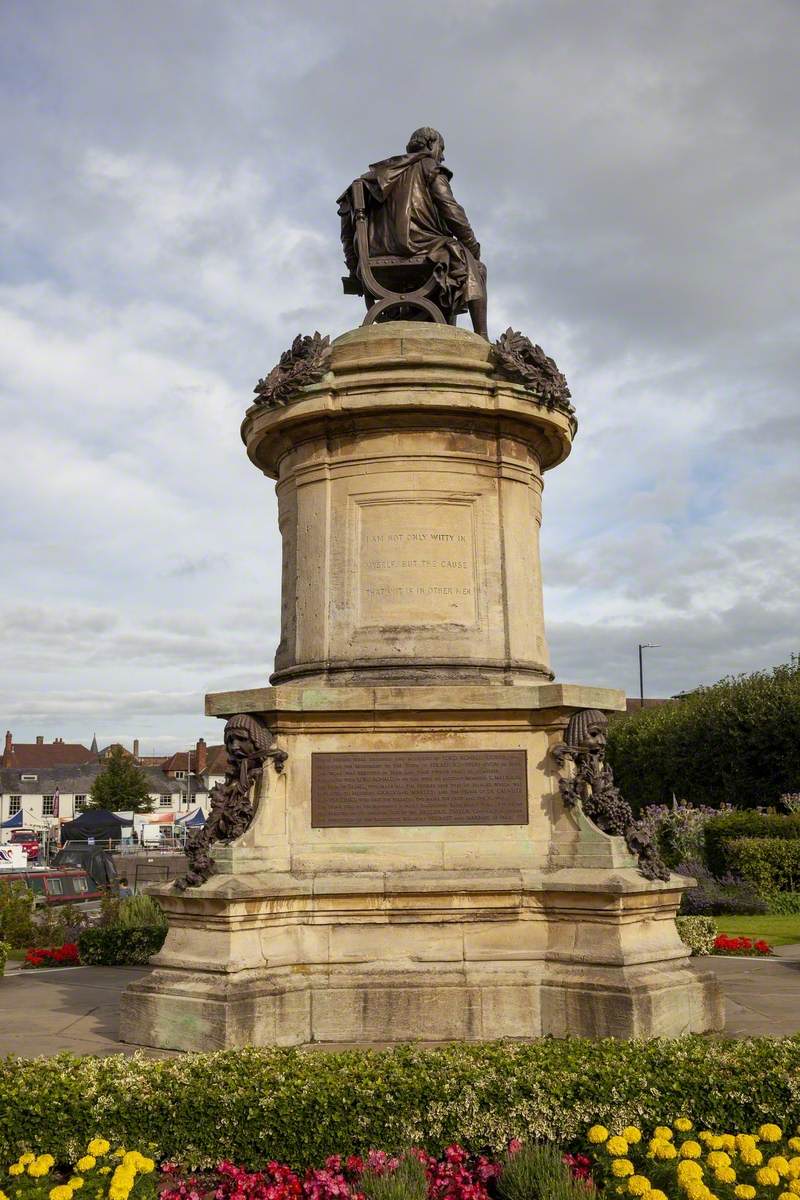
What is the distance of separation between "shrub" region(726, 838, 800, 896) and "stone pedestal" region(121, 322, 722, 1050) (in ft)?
56.8

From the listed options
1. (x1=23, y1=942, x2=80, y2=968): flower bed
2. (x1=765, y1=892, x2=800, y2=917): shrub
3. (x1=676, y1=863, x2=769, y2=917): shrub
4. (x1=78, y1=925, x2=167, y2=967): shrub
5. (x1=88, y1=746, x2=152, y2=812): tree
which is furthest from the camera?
(x1=88, y1=746, x2=152, y2=812): tree

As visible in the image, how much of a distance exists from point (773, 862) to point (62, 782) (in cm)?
9360

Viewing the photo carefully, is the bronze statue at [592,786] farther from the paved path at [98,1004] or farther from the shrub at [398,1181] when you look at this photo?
the shrub at [398,1181]

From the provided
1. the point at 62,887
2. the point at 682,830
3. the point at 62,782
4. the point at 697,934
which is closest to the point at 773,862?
the point at 682,830

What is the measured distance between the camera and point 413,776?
31.1ft

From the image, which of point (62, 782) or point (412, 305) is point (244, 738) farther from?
point (62, 782)

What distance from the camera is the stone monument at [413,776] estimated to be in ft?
28.2

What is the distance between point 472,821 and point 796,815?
2074 centimetres

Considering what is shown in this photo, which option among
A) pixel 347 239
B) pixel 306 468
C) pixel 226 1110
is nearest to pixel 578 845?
pixel 226 1110

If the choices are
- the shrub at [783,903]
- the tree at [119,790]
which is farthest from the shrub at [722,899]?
the tree at [119,790]

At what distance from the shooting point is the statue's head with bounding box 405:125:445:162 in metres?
12.8

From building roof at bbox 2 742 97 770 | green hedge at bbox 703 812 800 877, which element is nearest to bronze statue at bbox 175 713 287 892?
green hedge at bbox 703 812 800 877

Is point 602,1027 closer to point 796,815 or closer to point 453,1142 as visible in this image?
point 453,1142

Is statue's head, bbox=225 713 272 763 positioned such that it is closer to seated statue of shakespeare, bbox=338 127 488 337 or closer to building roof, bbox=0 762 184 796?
seated statue of shakespeare, bbox=338 127 488 337
